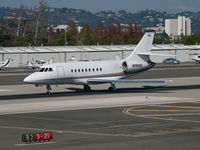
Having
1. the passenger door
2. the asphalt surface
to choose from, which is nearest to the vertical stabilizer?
the passenger door

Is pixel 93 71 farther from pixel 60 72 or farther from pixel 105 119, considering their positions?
pixel 105 119

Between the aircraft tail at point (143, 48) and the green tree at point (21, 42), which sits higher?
the aircraft tail at point (143, 48)

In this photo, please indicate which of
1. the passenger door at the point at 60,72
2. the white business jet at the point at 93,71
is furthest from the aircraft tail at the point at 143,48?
the passenger door at the point at 60,72

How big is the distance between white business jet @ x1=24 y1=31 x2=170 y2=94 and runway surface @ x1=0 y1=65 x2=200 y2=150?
1.37 meters

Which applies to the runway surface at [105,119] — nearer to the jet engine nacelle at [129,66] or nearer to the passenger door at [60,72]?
the passenger door at [60,72]

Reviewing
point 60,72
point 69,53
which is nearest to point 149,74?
point 60,72

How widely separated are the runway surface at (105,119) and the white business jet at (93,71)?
1.37 meters

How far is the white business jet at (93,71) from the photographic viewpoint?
2014 inches

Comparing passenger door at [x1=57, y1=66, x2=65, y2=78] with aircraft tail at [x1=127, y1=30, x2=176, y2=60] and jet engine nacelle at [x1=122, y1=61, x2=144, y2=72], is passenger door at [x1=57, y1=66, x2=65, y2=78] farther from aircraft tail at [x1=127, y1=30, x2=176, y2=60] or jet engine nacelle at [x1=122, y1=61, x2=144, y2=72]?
aircraft tail at [x1=127, y1=30, x2=176, y2=60]

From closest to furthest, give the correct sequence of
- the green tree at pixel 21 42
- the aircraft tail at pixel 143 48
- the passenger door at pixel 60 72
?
the passenger door at pixel 60 72
the aircraft tail at pixel 143 48
the green tree at pixel 21 42

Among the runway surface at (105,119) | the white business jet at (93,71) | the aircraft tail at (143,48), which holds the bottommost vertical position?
the runway surface at (105,119)

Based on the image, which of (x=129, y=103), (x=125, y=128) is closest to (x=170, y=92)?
(x=129, y=103)

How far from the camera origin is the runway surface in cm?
2442

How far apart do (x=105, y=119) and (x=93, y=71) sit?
20997mm
